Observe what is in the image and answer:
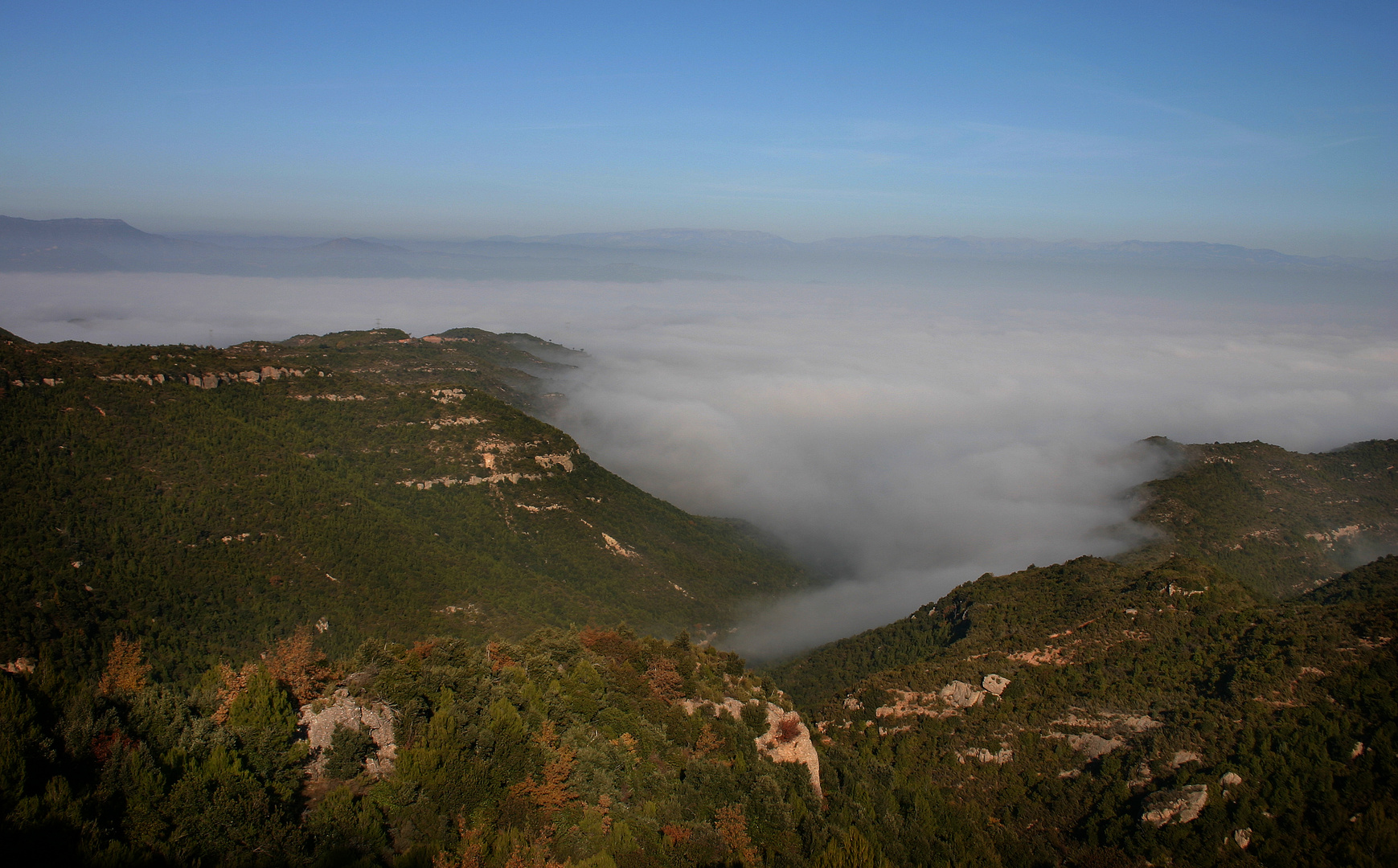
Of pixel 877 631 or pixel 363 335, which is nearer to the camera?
pixel 877 631

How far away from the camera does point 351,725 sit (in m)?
25.9

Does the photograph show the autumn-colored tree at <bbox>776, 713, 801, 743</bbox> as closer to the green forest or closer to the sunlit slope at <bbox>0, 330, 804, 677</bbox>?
the green forest

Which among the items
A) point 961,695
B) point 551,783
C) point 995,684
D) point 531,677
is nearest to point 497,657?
point 531,677

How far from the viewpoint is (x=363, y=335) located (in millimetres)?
165000

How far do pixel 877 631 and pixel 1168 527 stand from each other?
4854 centimetres

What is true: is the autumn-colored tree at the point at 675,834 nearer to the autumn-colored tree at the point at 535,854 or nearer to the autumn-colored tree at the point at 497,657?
the autumn-colored tree at the point at 535,854

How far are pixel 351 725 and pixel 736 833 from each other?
14546 mm

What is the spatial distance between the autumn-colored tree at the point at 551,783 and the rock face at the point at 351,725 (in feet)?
15.7

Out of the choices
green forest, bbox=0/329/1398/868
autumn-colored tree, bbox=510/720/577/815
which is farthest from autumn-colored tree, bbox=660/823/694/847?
autumn-colored tree, bbox=510/720/577/815

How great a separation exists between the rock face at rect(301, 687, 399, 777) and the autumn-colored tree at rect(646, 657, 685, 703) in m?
13.9

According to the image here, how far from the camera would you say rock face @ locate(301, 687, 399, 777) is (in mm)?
25141

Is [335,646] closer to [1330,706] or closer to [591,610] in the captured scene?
[591,610]

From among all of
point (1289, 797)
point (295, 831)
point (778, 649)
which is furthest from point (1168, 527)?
point (295, 831)

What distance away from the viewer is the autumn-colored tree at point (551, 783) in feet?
81.8
